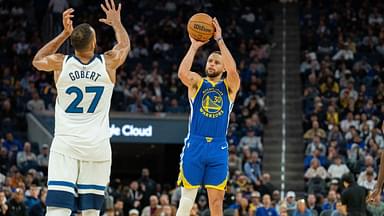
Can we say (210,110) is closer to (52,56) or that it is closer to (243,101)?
(52,56)

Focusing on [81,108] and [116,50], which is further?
[116,50]

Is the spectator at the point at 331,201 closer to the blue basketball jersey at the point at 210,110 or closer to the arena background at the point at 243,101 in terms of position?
the arena background at the point at 243,101

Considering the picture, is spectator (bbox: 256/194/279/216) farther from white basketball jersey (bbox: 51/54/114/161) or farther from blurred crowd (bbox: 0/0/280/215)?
white basketball jersey (bbox: 51/54/114/161)

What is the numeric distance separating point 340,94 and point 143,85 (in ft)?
18.9

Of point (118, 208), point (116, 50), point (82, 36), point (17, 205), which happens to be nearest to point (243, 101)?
point (118, 208)

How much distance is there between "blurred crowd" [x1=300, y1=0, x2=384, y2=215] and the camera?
22.7 metres

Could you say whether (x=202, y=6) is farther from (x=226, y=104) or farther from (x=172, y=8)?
(x=226, y=104)

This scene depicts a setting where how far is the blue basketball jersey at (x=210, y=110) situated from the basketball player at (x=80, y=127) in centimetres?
203

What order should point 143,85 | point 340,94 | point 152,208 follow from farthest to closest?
1. point 143,85
2. point 340,94
3. point 152,208

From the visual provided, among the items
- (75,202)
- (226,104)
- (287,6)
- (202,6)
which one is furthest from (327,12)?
(75,202)

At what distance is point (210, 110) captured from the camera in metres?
10.2

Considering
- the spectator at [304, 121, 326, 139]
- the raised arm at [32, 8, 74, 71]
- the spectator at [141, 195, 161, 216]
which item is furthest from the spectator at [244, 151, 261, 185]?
the raised arm at [32, 8, 74, 71]

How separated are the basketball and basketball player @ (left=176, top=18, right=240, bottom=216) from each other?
0.06 metres

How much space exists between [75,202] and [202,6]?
965 inches
